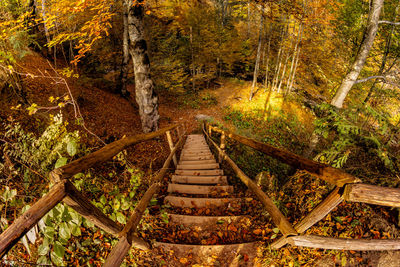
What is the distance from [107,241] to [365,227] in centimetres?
395

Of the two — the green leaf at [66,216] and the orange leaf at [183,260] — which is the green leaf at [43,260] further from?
the orange leaf at [183,260]

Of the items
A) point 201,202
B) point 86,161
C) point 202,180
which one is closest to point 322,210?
point 201,202

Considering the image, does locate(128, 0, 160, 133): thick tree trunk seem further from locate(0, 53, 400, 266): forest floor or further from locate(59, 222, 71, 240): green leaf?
locate(59, 222, 71, 240): green leaf

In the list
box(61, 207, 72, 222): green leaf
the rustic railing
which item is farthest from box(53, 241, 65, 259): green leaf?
the rustic railing

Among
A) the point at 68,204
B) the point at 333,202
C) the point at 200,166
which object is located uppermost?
the point at 68,204

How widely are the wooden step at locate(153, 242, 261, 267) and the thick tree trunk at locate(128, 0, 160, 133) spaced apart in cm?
Answer: 537

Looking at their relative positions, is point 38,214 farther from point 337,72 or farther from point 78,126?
point 337,72

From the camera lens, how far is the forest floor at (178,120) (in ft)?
7.41

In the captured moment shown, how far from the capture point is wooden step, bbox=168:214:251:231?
2.85m

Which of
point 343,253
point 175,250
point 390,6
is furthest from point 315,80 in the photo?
point 175,250

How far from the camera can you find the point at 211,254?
235 centimetres

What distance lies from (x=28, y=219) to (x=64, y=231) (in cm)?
86

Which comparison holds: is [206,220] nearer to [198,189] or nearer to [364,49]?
[198,189]

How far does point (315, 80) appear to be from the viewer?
63.9ft
